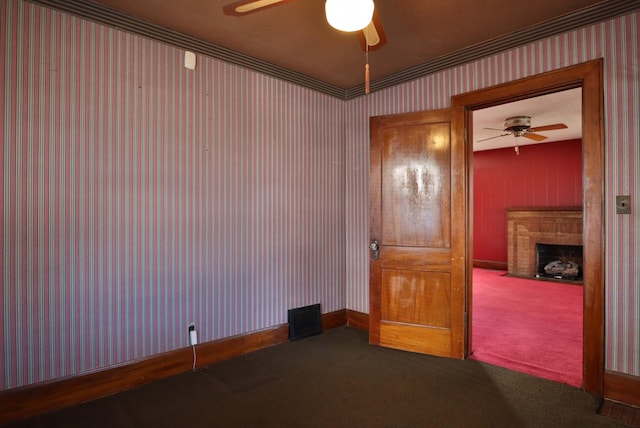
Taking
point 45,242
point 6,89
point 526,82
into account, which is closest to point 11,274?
point 45,242

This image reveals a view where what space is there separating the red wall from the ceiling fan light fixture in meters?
7.11

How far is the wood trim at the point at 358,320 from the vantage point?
13.0 ft

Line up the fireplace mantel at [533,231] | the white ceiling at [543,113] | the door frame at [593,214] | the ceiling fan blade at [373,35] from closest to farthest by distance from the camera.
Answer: the ceiling fan blade at [373,35]
the door frame at [593,214]
the white ceiling at [543,113]
the fireplace mantel at [533,231]

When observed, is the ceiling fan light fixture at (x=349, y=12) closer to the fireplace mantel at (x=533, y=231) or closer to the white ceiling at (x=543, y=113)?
the white ceiling at (x=543, y=113)

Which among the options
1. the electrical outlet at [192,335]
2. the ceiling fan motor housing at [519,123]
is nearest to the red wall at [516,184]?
the ceiling fan motor housing at [519,123]

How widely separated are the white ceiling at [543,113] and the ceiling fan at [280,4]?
3001 millimetres

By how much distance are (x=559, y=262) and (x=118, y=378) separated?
24.9 feet

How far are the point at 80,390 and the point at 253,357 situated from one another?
1.28 meters

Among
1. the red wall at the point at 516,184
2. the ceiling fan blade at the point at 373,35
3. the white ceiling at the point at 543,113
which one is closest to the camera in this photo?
the ceiling fan blade at the point at 373,35

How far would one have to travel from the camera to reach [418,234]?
3338 millimetres

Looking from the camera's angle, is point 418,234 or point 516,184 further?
point 516,184

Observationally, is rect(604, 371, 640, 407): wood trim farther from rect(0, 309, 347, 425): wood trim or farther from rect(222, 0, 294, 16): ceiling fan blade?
rect(222, 0, 294, 16): ceiling fan blade

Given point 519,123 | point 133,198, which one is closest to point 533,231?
point 519,123

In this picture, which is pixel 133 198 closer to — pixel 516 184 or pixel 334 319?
pixel 334 319
